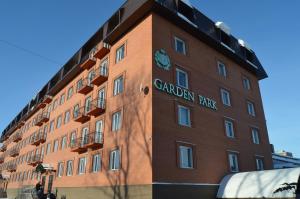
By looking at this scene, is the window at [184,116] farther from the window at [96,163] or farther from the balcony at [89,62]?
the balcony at [89,62]

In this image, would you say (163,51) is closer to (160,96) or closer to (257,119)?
(160,96)

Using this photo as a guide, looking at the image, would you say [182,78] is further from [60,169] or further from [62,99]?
[62,99]

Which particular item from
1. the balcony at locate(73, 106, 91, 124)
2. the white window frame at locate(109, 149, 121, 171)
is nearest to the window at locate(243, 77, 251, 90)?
the white window frame at locate(109, 149, 121, 171)

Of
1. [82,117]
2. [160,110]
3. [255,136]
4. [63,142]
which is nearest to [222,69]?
[255,136]

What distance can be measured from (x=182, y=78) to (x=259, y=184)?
9.00 meters

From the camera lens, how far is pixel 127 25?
20703 mm

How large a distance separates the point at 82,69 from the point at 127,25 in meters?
9.35

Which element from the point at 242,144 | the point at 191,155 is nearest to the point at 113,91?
the point at 191,155

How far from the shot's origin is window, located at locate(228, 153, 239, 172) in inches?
801

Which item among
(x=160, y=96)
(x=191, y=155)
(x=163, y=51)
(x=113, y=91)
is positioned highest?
(x=163, y=51)

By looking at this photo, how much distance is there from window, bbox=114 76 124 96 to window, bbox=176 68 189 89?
4362 mm

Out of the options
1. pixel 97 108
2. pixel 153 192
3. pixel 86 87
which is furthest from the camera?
pixel 86 87

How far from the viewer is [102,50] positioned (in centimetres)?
2358

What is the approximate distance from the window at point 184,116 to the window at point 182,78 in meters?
1.86
